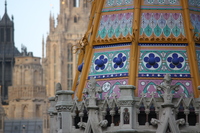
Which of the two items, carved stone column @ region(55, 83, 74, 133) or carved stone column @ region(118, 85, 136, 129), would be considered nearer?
carved stone column @ region(118, 85, 136, 129)

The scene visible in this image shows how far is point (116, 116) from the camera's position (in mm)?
14250

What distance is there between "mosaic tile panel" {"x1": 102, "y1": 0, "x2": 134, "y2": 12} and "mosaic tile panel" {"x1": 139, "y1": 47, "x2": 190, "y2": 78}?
88 cm

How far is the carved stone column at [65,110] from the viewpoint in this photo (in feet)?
47.9

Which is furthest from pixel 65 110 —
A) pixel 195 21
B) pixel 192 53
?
pixel 195 21

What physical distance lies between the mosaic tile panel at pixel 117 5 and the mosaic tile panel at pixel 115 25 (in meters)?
0.12

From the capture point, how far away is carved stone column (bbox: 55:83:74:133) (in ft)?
47.9

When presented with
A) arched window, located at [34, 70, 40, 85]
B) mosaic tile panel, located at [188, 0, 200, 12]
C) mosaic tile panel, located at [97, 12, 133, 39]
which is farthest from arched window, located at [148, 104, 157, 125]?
arched window, located at [34, 70, 40, 85]

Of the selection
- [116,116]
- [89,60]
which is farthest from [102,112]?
[89,60]

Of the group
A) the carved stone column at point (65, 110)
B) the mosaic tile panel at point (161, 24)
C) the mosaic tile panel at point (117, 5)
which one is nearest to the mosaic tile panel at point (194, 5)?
the mosaic tile panel at point (161, 24)

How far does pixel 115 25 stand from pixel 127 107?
1840mm

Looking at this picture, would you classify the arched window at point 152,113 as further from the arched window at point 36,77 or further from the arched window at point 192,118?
the arched window at point 36,77

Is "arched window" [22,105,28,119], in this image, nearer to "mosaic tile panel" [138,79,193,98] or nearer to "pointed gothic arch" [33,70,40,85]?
"pointed gothic arch" [33,70,40,85]

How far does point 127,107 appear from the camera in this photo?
13820 millimetres

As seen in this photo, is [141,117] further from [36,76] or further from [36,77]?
[36,76]
